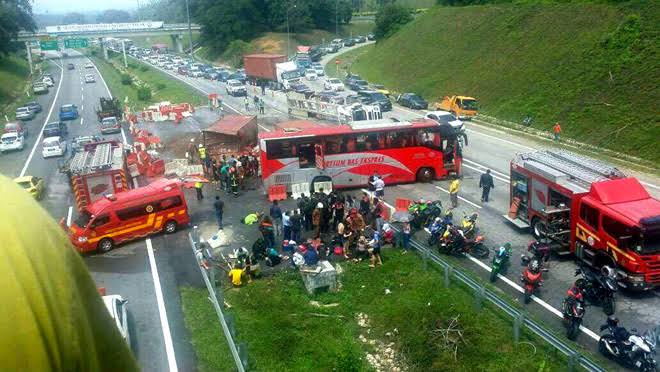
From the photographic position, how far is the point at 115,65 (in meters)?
113

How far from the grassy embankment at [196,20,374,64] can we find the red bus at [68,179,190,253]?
277 ft

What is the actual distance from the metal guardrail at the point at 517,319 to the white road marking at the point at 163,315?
7.89 m

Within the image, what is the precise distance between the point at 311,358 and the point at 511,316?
5289 millimetres

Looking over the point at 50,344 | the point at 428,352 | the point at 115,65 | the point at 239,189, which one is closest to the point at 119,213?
the point at 239,189

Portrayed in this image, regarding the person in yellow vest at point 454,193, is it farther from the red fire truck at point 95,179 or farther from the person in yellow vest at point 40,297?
the person in yellow vest at point 40,297

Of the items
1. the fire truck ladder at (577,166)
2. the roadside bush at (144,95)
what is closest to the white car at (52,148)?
the roadside bush at (144,95)

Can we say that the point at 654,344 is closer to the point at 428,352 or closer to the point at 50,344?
the point at 428,352

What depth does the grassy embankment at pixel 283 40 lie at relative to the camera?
345ft

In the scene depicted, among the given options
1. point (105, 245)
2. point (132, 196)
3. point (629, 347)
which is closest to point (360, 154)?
point (132, 196)

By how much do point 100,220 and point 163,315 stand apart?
6.75 m

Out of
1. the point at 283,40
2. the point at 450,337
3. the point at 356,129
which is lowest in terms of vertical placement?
the point at 450,337

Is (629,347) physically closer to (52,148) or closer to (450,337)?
(450,337)

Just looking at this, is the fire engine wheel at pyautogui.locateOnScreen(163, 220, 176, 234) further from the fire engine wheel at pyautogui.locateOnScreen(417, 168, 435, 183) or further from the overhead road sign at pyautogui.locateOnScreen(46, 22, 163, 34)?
the overhead road sign at pyautogui.locateOnScreen(46, 22, 163, 34)

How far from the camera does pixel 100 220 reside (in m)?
21.2
